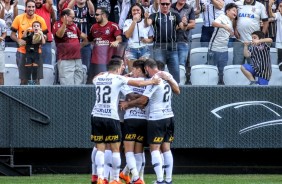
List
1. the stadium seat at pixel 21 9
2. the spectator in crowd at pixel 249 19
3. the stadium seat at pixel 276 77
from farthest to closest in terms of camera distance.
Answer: the stadium seat at pixel 21 9, the spectator in crowd at pixel 249 19, the stadium seat at pixel 276 77

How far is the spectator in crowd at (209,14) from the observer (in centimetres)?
1917

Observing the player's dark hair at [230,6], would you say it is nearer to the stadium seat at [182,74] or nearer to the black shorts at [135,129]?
the stadium seat at [182,74]

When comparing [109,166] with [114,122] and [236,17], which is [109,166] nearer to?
[114,122]

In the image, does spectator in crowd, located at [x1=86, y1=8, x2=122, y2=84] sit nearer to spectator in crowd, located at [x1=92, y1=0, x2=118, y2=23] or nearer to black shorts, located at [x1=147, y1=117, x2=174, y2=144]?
spectator in crowd, located at [x1=92, y1=0, x2=118, y2=23]

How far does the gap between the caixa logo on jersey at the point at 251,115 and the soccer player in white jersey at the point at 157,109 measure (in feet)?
9.48

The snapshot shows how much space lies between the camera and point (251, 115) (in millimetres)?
17594

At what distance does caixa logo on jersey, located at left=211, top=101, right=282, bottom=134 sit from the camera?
17547 millimetres

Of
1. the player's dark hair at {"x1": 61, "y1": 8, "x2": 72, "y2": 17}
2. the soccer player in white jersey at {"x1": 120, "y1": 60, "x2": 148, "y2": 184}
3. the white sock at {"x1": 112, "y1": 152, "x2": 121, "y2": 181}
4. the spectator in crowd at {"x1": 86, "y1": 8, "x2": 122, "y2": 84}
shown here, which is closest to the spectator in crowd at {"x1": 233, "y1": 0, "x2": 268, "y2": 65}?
the spectator in crowd at {"x1": 86, "y1": 8, "x2": 122, "y2": 84}

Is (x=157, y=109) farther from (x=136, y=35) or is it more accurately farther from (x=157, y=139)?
(x=136, y=35)

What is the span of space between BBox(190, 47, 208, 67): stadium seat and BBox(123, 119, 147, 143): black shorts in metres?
2.22

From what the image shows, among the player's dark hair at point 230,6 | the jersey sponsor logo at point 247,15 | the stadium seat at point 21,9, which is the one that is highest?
the player's dark hair at point 230,6

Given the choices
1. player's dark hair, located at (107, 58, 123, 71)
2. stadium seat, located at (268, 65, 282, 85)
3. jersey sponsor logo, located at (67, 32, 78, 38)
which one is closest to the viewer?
player's dark hair, located at (107, 58, 123, 71)

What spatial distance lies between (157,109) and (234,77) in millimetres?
2941

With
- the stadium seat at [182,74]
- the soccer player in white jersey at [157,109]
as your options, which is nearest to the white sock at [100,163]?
the soccer player in white jersey at [157,109]
